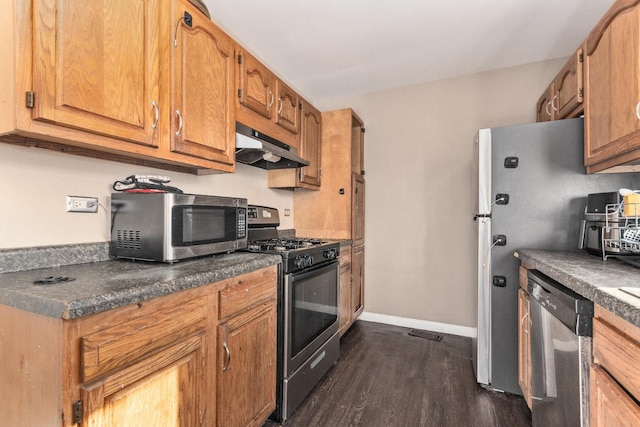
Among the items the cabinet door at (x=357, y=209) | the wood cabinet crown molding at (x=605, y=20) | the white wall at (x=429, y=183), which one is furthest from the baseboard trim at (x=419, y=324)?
the wood cabinet crown molding at (x=605, y=20)

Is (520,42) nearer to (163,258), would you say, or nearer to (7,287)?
(163,258)

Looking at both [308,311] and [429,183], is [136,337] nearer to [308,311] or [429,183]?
[308,311]

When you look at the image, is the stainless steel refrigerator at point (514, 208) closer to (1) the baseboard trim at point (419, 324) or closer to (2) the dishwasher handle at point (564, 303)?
(2) the dishwasher handle at point (564, 303)

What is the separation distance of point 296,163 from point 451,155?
1628mm

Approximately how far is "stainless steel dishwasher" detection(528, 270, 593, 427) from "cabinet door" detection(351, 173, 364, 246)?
159 cm

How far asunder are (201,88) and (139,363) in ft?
4.20

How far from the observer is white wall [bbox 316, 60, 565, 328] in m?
2.83

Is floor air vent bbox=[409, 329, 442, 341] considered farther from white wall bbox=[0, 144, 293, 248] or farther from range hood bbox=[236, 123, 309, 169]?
white wall bbox=[0, 144, 293, 248]

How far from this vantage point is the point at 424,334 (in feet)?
9.46

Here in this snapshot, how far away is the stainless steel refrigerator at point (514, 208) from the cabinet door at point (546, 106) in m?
0.58

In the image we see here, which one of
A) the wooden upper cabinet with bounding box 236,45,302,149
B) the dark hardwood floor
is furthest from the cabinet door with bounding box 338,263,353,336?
the wooden upper cabinet with bounding box 236,45,302,149

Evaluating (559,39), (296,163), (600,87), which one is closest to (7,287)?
(296,163)

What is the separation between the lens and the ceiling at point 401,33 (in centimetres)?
195

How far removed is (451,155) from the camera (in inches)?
117
